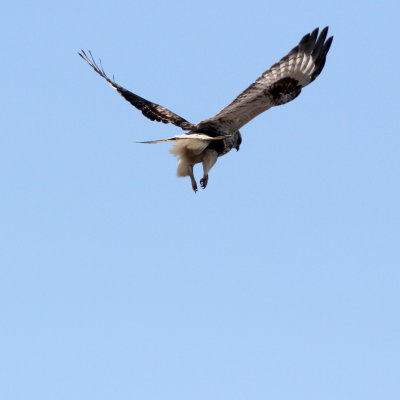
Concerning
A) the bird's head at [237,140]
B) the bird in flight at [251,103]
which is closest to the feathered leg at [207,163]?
the bird in flight at [251,103]

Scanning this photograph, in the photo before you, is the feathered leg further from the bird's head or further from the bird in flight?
the bird's head

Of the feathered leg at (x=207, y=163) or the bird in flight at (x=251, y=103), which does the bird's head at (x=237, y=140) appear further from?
the feathered leg at (x=207, y=163)

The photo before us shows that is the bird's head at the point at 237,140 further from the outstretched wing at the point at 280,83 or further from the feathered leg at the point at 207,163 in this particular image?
the feathered leg at the point at 207,163

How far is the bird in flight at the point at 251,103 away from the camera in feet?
66.8

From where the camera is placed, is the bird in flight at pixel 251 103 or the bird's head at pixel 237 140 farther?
the bird's head at pixel 237 140

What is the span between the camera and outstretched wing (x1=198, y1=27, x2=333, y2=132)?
20812 mm

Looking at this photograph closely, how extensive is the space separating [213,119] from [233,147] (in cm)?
119

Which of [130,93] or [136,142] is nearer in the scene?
[136,142]

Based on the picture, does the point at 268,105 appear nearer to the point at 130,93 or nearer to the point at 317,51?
the point at 317,51

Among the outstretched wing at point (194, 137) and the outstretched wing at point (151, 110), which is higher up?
the outstretched wing at point (151, 110)

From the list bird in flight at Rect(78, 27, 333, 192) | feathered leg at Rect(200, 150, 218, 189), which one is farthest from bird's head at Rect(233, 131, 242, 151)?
feathered leg at Rect(200, 150, 218, 189)

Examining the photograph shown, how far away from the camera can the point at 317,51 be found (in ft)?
70.0

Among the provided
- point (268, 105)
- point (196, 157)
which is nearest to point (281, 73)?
point (268, 105)

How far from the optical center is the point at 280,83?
21.2 meters
